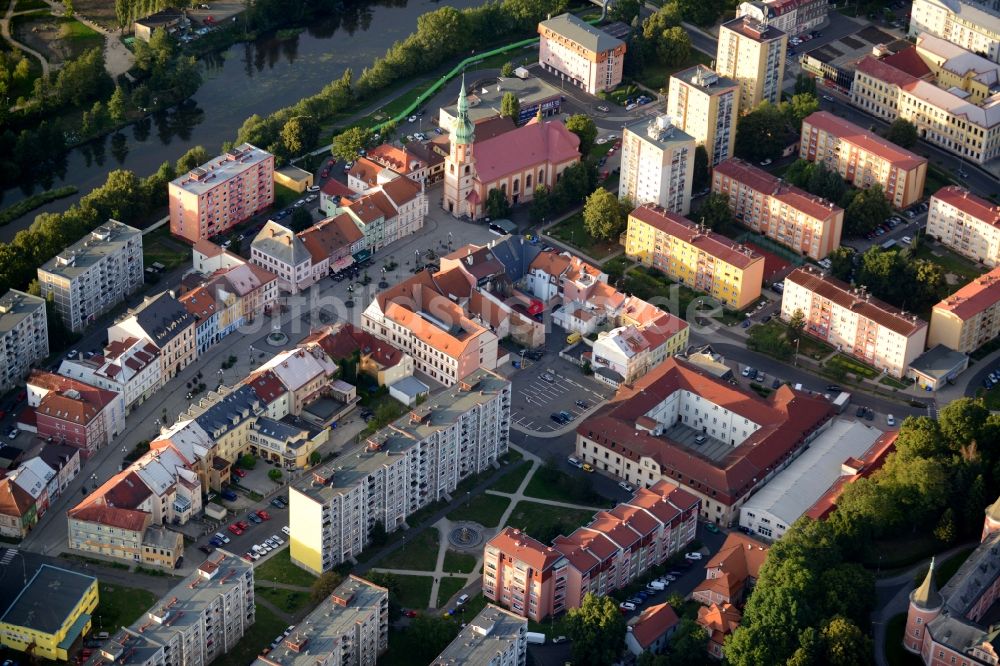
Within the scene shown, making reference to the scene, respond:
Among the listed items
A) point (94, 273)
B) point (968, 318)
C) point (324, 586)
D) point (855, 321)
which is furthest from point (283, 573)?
point (968, 318)

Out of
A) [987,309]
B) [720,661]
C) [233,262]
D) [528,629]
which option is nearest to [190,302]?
[233,262]

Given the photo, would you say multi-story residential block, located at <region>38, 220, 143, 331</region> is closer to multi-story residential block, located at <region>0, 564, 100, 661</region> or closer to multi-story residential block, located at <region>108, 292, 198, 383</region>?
multi-story residential block, located at <region>108, 292, 198, 383</region>

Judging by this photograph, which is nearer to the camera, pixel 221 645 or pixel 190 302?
pixel 221 645

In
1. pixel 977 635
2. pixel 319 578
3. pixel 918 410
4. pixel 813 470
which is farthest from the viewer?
pixel 918 410

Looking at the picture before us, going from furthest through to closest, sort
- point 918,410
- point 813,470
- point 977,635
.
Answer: point 918,410 < point 813,470 < point 977,635

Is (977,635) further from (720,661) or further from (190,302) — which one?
(190,302)
